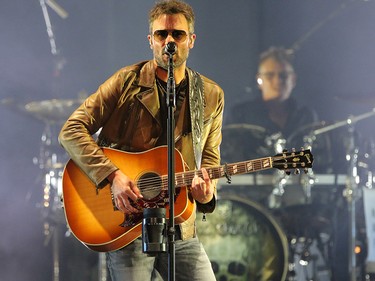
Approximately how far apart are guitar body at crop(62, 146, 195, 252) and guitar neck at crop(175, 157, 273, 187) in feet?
0.15

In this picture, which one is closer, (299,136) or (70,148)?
(70,148)

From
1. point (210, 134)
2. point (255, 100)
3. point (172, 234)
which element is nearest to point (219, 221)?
point (255, 100)

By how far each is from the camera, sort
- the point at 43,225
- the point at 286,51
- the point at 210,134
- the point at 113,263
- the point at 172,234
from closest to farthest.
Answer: the point at 172,234, the point at 113,263, the point at 210,134, the point at 43,225, the point at 286,51

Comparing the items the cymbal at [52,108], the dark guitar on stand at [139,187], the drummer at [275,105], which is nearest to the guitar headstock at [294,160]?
the dark guitar on stand at [139,187]

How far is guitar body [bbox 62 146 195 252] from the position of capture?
3729mm

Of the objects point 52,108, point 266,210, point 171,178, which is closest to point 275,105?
point 266,210

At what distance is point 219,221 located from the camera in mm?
7473

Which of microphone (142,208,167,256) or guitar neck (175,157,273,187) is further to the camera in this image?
guitar neck (175,157,273,187)

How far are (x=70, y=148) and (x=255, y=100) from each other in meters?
4.75

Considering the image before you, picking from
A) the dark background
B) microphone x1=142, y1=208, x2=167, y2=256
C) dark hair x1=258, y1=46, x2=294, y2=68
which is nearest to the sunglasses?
microphone x1=142, y1=208, x2=167, y2=256

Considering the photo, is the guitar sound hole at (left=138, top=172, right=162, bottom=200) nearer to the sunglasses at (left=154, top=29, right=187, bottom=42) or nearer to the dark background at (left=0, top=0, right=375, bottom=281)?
the sunglasses at (left=154, top=29, right=187, bottom=42)

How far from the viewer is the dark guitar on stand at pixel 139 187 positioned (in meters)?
3.74

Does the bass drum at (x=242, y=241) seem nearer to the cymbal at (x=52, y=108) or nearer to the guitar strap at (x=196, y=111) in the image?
the cymbal at (x=52, y=108)

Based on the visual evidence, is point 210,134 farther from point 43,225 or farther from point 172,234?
point 43,225
